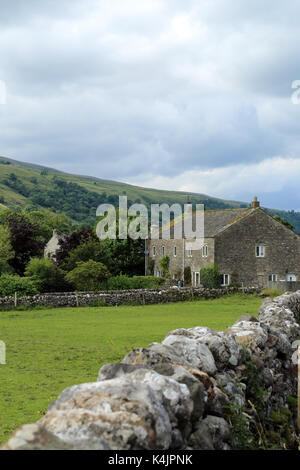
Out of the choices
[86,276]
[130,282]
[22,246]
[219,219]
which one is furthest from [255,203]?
[22,246]

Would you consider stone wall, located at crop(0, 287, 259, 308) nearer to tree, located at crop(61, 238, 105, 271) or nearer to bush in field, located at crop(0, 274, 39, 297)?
bush in field, located at crop(0, 274, 39, 297)

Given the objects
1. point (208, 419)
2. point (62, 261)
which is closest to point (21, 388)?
point (208, 419)

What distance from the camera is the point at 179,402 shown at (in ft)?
15.5

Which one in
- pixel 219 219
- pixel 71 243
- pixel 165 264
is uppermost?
pixel 219 219

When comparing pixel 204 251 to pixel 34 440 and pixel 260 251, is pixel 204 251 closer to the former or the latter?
pixel 260 251

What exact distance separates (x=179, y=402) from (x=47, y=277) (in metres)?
38.7

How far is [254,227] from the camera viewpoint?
54.2m

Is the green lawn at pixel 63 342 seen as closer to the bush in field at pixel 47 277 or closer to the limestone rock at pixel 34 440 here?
the limestone rock at pixel 34 440

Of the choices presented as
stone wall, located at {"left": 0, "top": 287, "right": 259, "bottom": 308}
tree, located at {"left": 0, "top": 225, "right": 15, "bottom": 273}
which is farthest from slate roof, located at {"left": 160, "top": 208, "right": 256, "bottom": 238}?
tree, located at {"left": 0, "top": 225, "right": 15, "bottom": 273}

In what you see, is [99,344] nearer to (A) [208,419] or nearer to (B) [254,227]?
(A) [208,419]

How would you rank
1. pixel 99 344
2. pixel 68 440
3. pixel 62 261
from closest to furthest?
pixel 68 440 → pixel 99 344 → pixel 62 261
